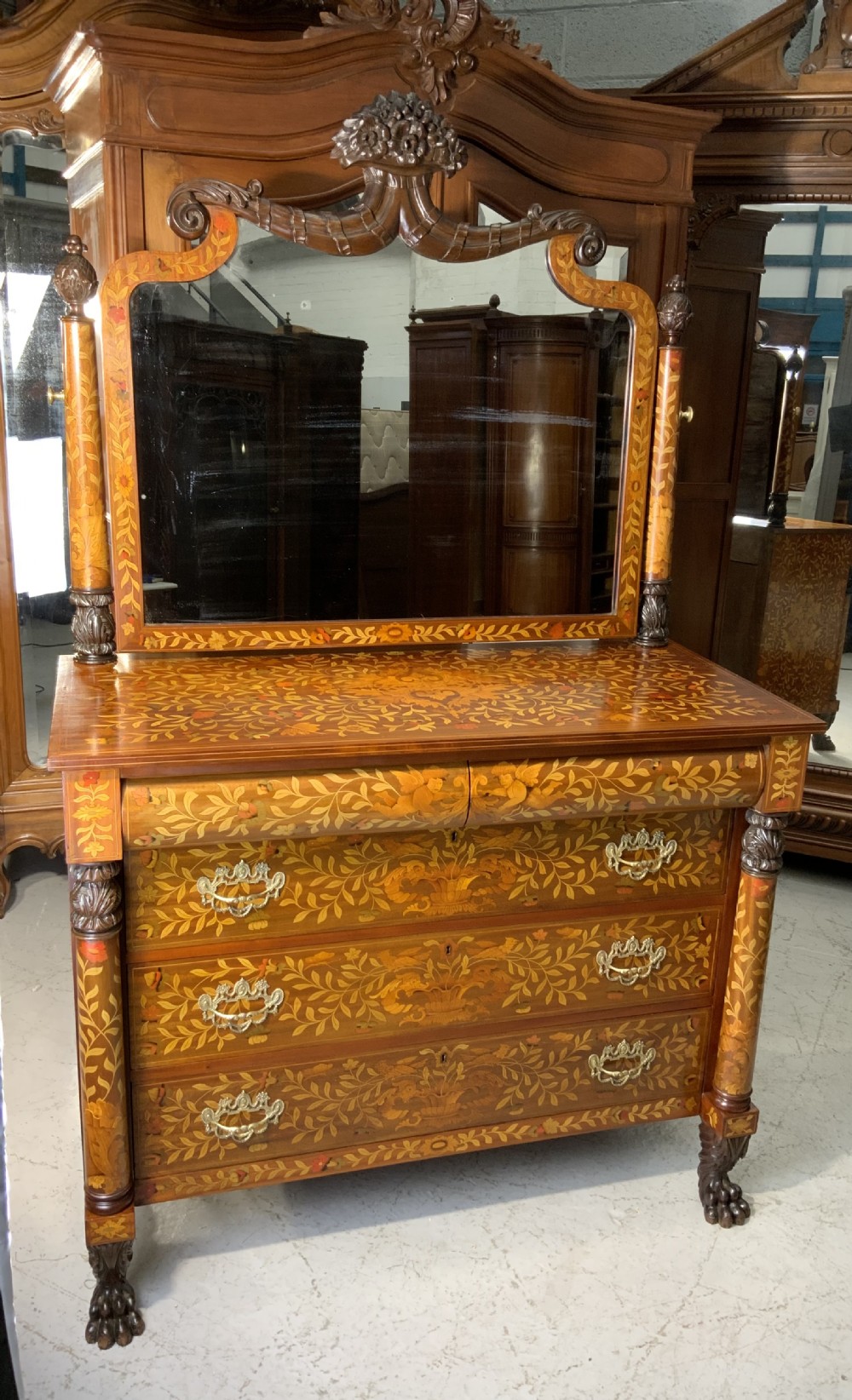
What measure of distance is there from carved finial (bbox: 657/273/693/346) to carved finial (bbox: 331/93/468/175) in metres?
0.46

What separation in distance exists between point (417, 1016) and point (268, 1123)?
275 millimetres

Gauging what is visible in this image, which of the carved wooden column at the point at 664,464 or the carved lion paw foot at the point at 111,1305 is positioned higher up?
the carved wooden column at the point at 664,464

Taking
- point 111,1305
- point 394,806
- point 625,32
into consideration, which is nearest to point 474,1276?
point 111,1305

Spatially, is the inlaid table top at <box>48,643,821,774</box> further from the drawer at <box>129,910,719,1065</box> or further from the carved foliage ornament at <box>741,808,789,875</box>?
the drawer at <box>129,910,719,1065</box>

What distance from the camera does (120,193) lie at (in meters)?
1.71

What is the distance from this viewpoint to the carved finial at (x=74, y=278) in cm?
171

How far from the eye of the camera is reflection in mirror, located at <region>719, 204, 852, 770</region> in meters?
2.63

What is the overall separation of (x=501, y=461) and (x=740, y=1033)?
107cm

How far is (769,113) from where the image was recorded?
248 cm

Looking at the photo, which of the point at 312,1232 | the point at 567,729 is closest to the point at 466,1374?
the point at 312,1232

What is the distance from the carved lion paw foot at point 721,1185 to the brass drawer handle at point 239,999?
2.64ft

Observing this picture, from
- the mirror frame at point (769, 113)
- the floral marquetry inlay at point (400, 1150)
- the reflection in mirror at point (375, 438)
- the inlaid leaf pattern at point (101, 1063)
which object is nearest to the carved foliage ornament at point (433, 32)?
the reflection in mirror at point (375, 438)

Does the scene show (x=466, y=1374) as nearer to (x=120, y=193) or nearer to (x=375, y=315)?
(x=375, y=315)

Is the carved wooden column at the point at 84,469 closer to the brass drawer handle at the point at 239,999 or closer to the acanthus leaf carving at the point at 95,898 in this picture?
the acanthus leaf carving at the point at 95,898
